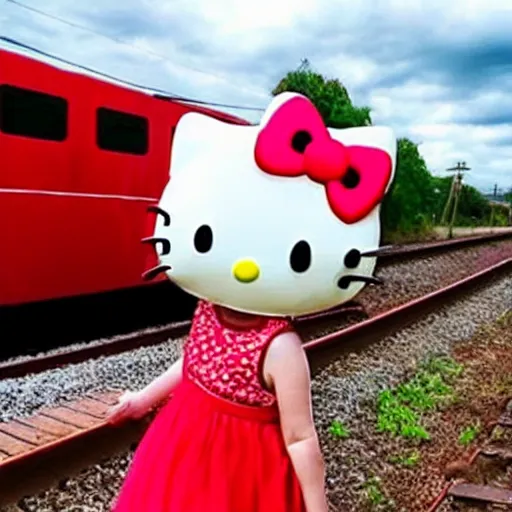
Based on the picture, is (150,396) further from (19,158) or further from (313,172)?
(19,158)

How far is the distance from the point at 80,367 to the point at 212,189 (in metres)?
4.05

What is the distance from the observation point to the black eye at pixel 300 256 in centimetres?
167

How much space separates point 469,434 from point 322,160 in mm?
3491

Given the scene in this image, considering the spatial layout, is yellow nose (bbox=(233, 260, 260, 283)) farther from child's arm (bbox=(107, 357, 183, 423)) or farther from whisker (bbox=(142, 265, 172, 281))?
child's arm (bbox=(107, 357, 183, 423))

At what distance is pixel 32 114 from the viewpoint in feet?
20.3

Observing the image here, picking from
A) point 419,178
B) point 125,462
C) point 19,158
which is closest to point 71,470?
point 125,462

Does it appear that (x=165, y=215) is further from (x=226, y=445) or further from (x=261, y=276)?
(x=226, y=445)

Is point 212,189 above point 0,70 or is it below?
below

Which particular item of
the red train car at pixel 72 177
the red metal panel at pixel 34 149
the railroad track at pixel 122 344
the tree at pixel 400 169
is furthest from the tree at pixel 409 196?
the red metal panel at pixel 34 149

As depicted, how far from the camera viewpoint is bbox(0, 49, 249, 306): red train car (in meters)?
6.13

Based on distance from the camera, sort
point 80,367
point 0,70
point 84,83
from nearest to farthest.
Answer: point 80,367, point 0,70, point 84,83

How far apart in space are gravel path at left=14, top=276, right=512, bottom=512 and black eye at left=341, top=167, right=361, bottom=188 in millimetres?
2025

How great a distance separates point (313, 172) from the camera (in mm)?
1675

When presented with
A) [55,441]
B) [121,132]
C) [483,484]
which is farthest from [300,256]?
[121,132]
